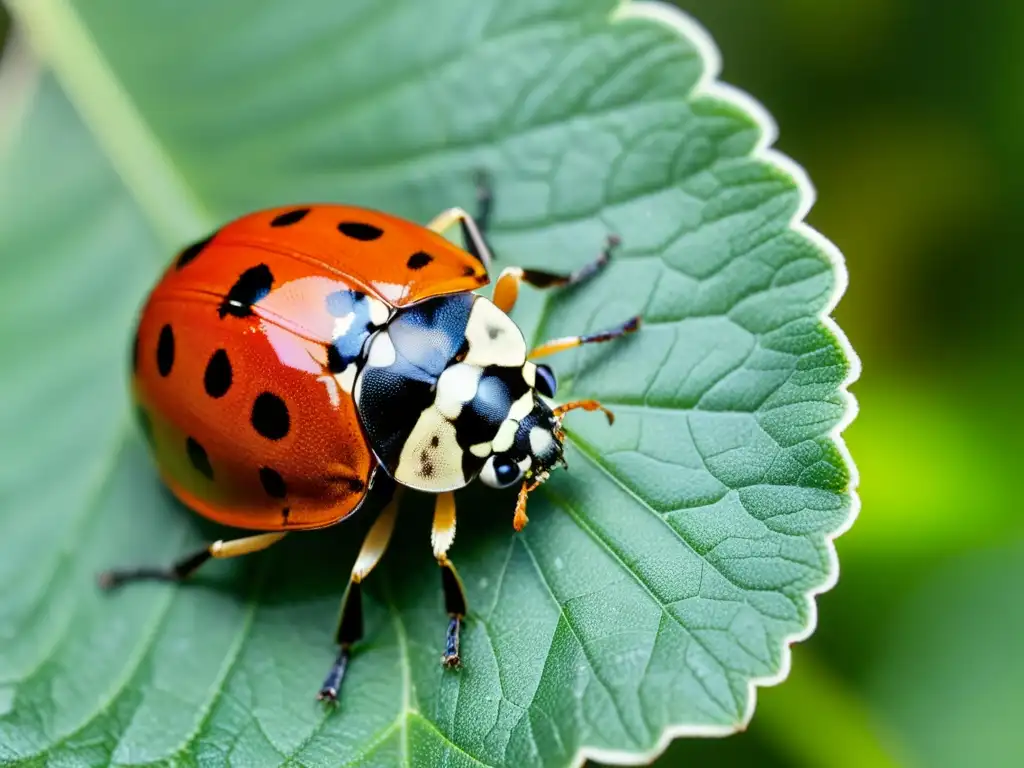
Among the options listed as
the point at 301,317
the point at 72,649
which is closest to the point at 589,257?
the point at 301,317

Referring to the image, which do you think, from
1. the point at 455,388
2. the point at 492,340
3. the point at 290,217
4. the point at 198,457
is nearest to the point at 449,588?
the point at 455,388

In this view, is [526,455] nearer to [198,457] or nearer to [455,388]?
[455,388]

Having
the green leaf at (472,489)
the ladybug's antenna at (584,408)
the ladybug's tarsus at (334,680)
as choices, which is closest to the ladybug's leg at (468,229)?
the green leaf at (472,489)

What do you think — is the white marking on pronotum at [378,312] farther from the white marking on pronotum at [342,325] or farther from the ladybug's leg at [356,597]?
the ladybug's leg at [356,597]

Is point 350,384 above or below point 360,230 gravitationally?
below

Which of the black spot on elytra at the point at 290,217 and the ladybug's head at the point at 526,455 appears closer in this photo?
the ladybug's head at the point at 526,455
